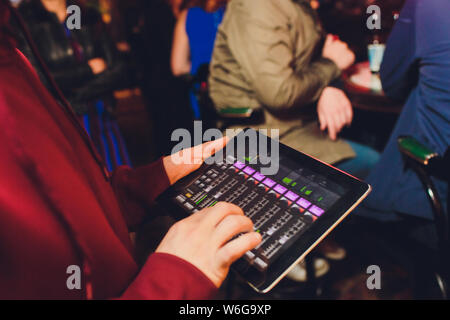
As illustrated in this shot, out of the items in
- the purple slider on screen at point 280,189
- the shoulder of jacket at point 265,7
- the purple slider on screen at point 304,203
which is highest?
the shoulder of jacket at point 265,7

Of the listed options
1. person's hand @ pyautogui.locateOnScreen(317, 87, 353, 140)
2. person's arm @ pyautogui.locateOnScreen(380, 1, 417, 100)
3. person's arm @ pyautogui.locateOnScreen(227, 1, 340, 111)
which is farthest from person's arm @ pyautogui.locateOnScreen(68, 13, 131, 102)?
person's arm @ pyautogui.locateOnScreen(380, 1, 417, 100)

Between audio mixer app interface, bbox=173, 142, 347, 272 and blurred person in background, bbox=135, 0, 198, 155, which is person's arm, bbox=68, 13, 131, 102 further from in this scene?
audio mixer app interface, bbox=173, 142, 347, 272

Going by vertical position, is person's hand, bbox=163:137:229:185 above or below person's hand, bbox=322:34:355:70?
below

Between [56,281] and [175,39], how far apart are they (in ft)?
7.86

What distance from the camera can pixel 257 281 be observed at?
53 centimetres

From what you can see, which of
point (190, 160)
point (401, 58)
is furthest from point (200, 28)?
point (190, 160)

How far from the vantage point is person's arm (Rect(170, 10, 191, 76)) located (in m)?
2.44

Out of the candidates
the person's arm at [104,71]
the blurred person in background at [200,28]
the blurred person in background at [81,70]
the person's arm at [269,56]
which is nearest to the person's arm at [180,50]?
the blurred person in background at [200,28]

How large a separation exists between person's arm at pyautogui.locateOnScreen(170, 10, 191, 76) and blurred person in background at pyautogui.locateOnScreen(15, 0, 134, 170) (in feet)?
2.21

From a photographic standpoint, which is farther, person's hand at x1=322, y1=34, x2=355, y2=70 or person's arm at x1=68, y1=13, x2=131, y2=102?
person's arm at x1=68, y1=13, x2=131, y2=102

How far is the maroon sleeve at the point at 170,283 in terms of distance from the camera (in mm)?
469

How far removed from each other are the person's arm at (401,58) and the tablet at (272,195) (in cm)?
75

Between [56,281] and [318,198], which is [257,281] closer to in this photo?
[318,198]

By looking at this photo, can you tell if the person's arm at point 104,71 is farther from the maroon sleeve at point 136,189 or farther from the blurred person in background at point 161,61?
the maroon sleeve at point 136,189
